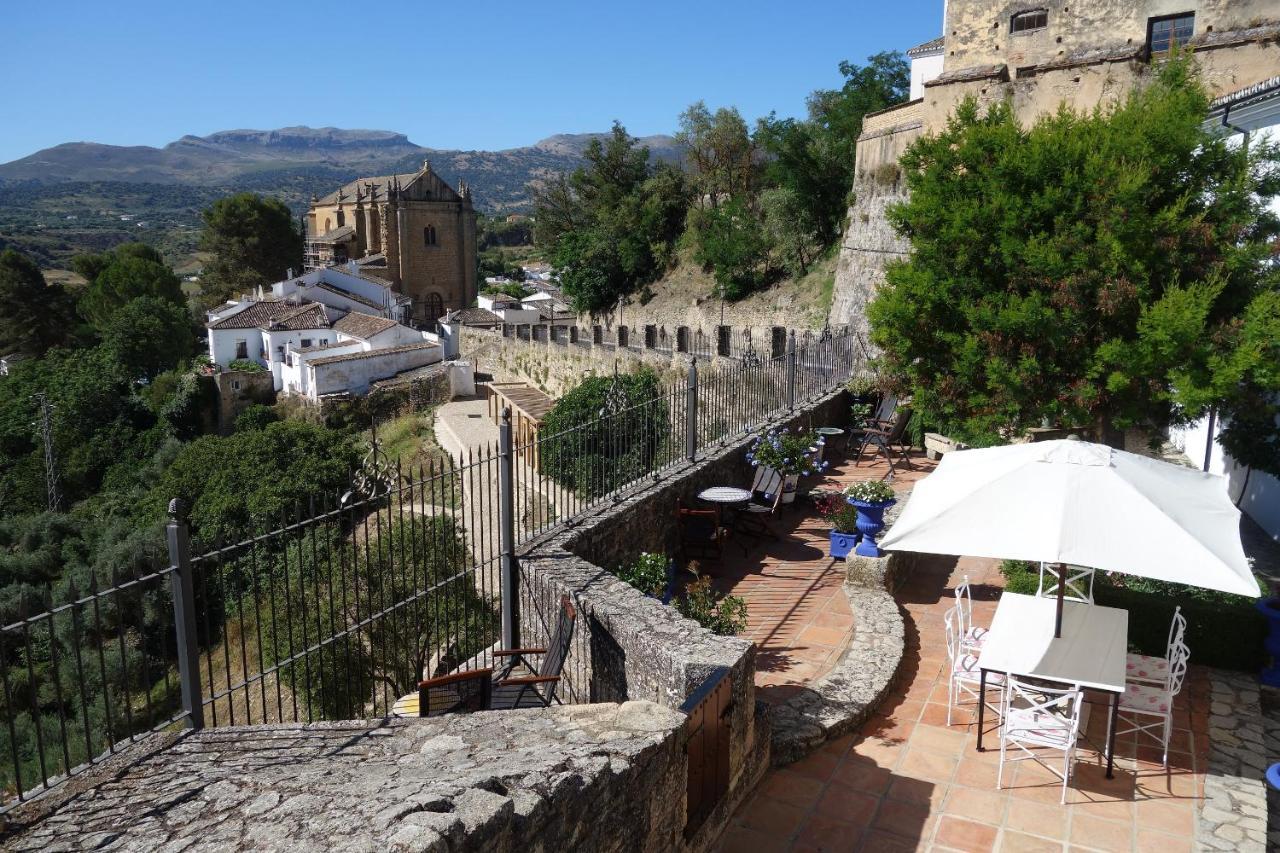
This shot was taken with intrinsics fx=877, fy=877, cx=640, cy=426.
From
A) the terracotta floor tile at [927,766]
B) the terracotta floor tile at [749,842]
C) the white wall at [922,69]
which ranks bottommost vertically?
the terracotta floor tile at [749,842]

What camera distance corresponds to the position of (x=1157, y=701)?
5.21 meters

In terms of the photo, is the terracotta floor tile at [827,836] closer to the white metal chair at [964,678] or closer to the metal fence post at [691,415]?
the white metal chair at [964,678]

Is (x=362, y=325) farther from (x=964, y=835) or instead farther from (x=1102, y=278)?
(x=964, y=835)

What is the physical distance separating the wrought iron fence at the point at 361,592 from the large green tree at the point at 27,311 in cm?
4913

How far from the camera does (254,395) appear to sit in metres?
44.0

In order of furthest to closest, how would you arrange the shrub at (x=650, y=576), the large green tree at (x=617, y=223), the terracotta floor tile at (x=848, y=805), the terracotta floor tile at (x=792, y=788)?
the large green tree at (x=617, y=223), the shrub at (x=650, y=576), the terracotta floor tile at (x=792, y=788), the terracotta floor tile at (x=848, y=805)

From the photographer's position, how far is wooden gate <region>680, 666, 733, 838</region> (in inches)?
165

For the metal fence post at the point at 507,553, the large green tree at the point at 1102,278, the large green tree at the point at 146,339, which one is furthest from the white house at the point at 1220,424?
the large green tree at the point at 146,339

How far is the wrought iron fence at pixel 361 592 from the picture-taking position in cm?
426

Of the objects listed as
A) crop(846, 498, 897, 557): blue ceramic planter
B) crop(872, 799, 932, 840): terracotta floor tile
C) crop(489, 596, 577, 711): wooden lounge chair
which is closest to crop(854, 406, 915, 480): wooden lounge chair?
crop(846, 498, 897, 557): blue ceramic planter

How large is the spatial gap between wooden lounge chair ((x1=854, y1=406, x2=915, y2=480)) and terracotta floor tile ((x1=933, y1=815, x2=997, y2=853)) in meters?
7.66

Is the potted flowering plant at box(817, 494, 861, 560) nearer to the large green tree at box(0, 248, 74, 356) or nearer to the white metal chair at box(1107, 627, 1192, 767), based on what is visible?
the white metal chair at box(1107, 627, 1192, 767)

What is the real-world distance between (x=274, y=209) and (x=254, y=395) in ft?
94.4

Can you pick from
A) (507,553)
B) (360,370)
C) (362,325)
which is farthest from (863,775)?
(362,325)
